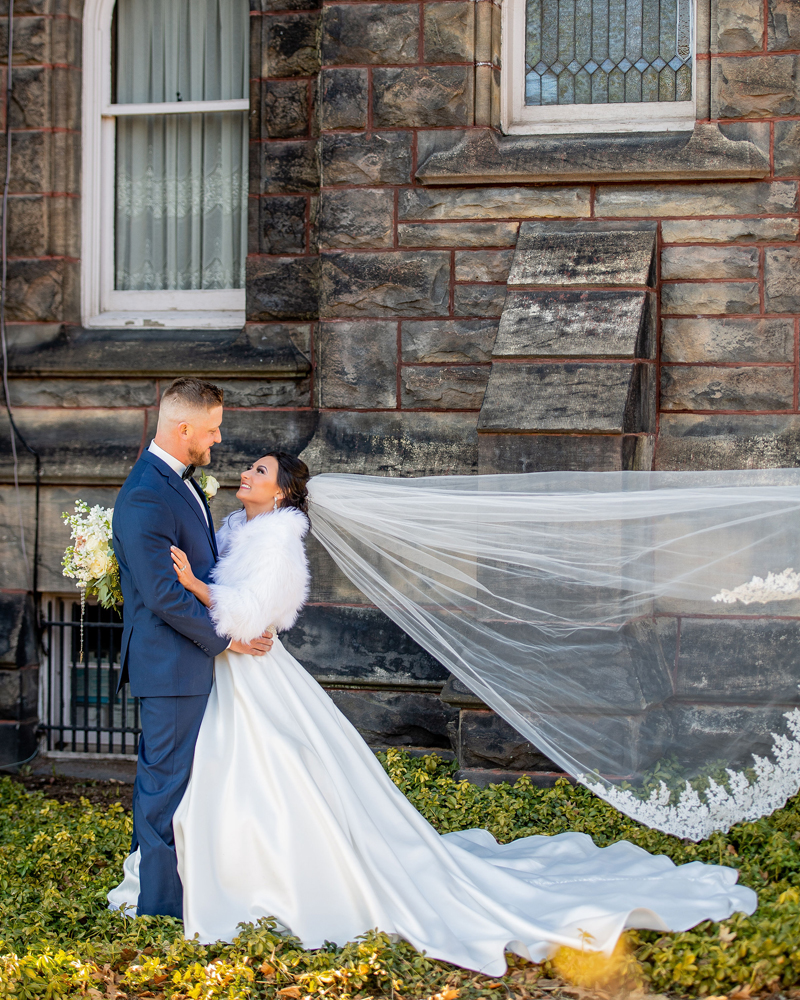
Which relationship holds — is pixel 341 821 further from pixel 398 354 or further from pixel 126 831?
pixel 398 354

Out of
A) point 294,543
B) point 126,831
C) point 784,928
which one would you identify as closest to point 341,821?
point 294,543

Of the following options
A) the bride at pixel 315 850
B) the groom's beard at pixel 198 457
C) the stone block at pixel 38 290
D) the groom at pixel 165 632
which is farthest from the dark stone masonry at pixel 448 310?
the groom at pixel 165 632

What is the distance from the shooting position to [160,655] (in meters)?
3.52

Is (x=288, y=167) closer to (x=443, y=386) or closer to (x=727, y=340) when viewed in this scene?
(x=443, y=386)

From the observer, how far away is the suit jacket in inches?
135

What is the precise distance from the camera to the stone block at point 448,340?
5.38 meters

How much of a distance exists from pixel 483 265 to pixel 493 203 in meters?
0.32

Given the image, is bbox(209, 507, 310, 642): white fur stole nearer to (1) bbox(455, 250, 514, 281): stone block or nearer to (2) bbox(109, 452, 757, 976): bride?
(2) bbox(109, 452, 757, 976): bride

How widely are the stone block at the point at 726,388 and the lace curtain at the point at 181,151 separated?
2.73 meters

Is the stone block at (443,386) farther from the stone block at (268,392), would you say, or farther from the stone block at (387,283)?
the stone block at (268,392)

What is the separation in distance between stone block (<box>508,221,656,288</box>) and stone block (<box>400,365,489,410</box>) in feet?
1.79

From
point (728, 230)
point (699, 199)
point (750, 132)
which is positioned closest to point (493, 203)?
point (699, 199)

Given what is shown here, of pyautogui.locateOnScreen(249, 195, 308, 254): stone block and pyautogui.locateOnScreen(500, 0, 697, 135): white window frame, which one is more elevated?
pyautogui.locateOnScreen(500, 0, 697, 135): white window frame

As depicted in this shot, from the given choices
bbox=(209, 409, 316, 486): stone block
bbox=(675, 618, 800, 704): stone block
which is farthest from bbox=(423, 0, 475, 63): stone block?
bbox=(675, 618, 800, 704): stone block
